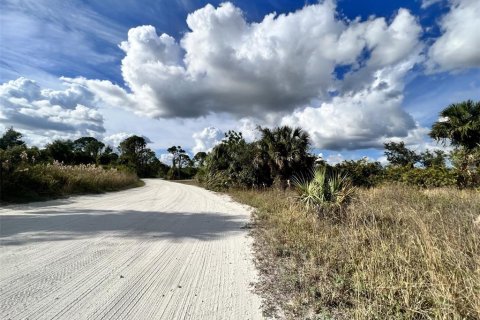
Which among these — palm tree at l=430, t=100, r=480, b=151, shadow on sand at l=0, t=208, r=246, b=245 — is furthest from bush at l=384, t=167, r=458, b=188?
shadow on sand at l=0, t=208, r=246, b=245

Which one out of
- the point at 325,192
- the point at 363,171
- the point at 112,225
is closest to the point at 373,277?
the point at 325,192

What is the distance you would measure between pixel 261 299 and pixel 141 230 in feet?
13.5

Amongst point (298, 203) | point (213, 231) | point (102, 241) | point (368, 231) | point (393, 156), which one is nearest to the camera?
point (368, 231)

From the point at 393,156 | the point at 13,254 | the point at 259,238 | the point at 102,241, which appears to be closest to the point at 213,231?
the point at 259,238

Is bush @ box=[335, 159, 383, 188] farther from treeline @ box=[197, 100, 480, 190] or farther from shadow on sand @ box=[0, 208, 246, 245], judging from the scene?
shadow on sand @ box=[0, 208, 246, 245]

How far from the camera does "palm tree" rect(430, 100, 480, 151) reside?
17.8 m

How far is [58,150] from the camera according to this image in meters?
47.6

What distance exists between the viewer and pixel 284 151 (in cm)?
1805

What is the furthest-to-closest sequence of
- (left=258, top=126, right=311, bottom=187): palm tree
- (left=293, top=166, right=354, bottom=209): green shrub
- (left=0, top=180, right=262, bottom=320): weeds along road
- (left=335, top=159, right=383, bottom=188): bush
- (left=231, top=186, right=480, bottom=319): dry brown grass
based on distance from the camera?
1. (left=335, top=159, right=383, bottom=188): bush
2. (left=258, top=126, right=311, bottom=187): palm tree
3. (left=293, top=166, right=354, bottom=209): green shrub
4. (left=0, top=180, right=262, bottom=320): weeds along road
5. (left=231, top=186, right=480, bottom=319): dry brown grass

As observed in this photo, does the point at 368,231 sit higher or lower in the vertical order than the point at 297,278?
higher

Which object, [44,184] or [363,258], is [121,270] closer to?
[363,258]

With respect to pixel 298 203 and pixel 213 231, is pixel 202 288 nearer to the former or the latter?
pixel 213 231

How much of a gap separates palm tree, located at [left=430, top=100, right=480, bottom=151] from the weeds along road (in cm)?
1831

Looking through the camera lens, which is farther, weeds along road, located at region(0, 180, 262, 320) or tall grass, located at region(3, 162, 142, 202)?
tall grass, located at region(3, 162, 142, 202)
